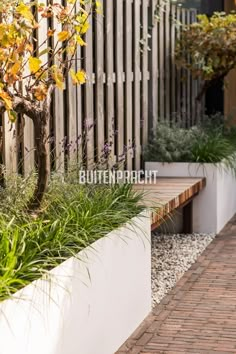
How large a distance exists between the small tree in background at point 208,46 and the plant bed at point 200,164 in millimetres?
984

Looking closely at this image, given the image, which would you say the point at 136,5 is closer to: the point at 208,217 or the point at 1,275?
the point at 208,217

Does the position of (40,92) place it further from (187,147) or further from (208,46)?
(208,46)

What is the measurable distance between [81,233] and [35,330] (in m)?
0.91

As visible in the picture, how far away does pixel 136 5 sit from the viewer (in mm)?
7586

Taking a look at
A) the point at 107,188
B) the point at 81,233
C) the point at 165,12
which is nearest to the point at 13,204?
the point at 81,233

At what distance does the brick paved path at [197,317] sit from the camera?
4477 millimetres

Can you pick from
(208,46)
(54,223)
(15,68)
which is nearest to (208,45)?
(208,46)

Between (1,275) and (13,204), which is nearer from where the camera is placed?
(1,275)

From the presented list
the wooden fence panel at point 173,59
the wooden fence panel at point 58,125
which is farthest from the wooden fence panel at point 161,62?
the wooden fence panel at point 58,125

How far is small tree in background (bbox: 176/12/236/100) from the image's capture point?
28.1 ft

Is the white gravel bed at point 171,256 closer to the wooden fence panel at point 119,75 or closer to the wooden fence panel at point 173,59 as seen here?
the wooden fence panel at point 119,75

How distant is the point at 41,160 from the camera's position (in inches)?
173

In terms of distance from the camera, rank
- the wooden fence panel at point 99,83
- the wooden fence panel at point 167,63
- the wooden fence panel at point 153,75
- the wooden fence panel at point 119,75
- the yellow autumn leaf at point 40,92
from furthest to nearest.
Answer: the wooden fence panel at point 167,63, the wooden fence panel at point 153,75, the wooden fence panel at point 119,75, the wooden fence panel at point 99,83, the yellow autumn leaf at point 40,92

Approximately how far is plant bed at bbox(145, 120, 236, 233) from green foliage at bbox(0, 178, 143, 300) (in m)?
2.30
